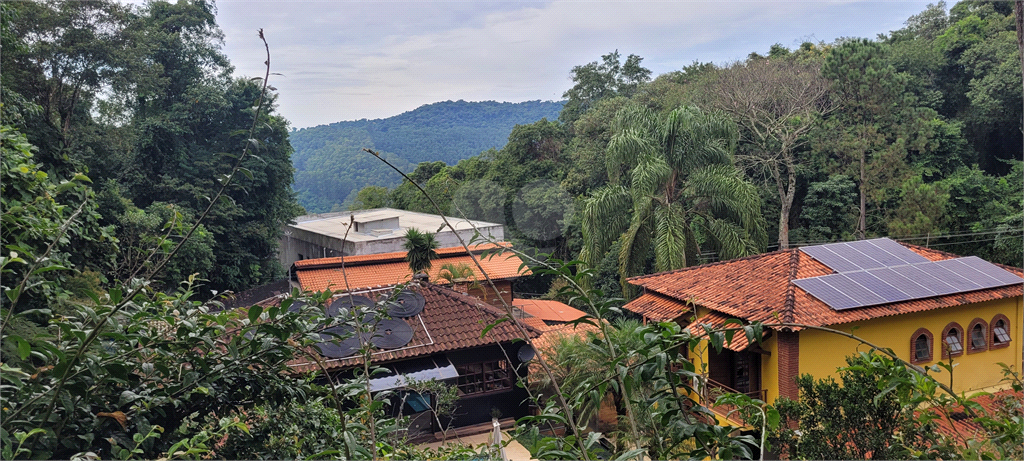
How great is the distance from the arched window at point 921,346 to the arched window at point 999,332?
3.49ft

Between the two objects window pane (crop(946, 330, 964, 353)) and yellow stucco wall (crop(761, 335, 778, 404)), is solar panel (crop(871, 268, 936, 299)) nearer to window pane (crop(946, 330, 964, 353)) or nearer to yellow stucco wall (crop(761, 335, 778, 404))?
window pane (crop(946, 330, 964, 353))

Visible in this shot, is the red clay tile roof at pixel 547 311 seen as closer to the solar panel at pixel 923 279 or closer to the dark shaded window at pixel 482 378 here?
the dark shaded window at pixel 482 378

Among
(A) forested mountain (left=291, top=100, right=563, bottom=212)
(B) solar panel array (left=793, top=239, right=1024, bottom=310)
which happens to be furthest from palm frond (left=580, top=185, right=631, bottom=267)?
(B) solar panel array (left=793, top=239, right=1024, bottom=310)

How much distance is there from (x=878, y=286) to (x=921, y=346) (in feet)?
3.10

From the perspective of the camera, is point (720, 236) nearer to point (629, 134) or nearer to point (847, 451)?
point (629, 134)

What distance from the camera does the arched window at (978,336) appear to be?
28.2 ft

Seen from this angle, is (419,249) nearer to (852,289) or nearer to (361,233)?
(361,233)

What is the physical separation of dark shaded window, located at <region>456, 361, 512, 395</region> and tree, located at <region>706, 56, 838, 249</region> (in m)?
10.00

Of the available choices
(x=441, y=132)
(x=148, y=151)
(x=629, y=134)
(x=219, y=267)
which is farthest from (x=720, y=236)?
(x=441, y=132)

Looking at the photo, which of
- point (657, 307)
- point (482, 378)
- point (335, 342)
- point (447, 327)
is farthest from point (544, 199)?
point (335, 342)

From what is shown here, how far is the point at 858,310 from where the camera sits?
783 centimetres

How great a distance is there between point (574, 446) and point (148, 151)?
1784 cm

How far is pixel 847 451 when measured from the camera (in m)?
4.12

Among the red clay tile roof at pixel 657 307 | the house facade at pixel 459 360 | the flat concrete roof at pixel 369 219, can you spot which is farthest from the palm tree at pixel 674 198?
the flat concrete roof at pixel 369 219
